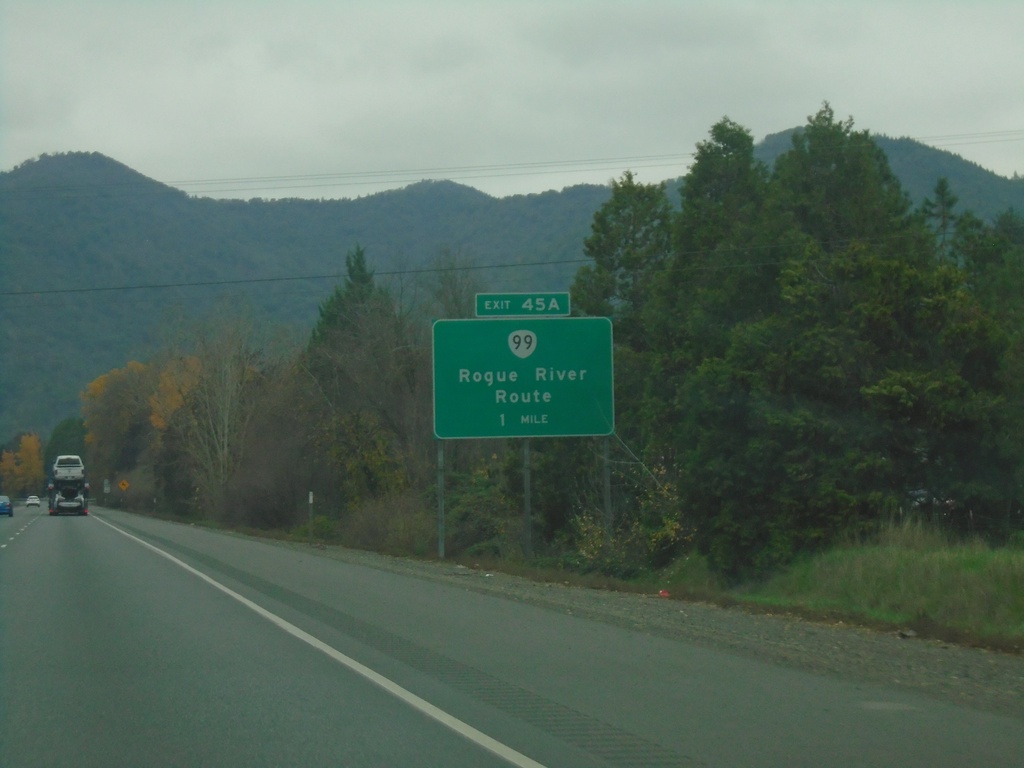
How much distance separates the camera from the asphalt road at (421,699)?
791cm

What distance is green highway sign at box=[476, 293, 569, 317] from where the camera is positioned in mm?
26875

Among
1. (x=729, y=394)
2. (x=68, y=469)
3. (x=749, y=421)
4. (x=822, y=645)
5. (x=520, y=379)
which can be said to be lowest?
(x=68, y=469)

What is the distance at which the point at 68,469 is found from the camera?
89.4 metres

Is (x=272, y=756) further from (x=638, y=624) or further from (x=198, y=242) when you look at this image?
(x=198, y=242)

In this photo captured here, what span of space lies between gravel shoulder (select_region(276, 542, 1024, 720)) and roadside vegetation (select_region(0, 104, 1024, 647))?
0.81 m

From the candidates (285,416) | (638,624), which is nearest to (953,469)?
(638,624)

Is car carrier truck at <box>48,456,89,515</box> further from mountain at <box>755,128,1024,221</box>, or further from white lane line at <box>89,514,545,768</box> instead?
white lane line at <box>89,514,545,768</box>

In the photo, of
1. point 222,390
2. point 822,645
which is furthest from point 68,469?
point 822,645

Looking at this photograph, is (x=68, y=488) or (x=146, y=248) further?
(x=146, y=248)

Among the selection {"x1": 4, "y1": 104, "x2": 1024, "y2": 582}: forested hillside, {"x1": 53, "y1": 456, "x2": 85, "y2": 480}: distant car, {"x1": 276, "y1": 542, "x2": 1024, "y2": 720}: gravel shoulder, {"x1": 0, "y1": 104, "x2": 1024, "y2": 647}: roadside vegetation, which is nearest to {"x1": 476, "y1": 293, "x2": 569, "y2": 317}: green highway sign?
{"x1": 4, "y1": 104, "x2": 1024, "y2": 582}: forested hillside

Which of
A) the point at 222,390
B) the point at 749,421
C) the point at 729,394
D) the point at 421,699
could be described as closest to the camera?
the point at 421,699

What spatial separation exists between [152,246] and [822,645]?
139 meters

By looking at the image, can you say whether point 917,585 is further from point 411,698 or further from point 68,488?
point 68,488

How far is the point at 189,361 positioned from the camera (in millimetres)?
79188
